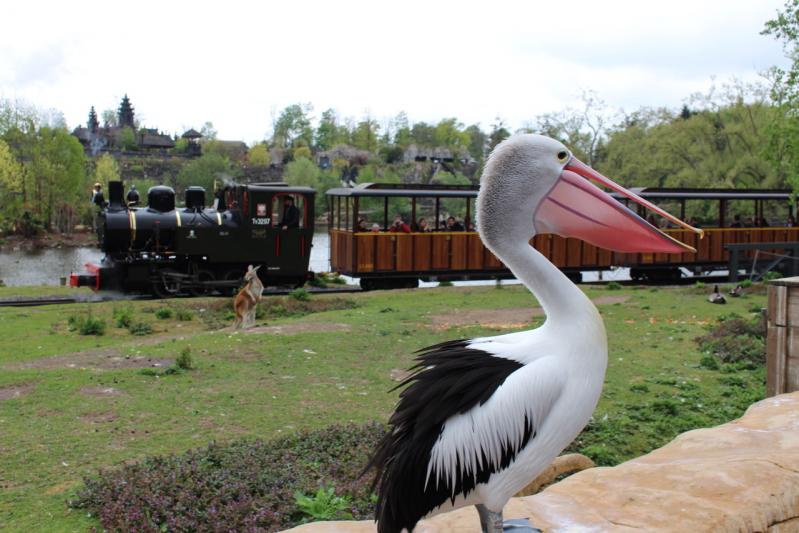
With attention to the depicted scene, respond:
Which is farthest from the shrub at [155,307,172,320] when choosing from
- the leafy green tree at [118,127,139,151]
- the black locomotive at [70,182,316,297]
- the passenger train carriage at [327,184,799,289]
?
the leafy green tree at [118,127,139,151]

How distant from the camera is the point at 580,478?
4.15 meters

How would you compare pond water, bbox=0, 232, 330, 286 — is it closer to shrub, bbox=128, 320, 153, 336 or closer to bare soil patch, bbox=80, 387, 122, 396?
shrub, bbox=128, 320, 153, 336

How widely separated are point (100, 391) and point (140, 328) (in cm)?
551

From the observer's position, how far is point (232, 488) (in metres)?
5.04

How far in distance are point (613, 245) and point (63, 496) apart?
420 cm

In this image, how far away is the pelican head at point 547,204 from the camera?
2.98 meters

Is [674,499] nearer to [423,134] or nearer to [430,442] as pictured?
[430,442]

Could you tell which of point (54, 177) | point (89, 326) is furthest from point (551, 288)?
point (54, 177)

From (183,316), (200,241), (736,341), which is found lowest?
(183,316)

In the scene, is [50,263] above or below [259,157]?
below

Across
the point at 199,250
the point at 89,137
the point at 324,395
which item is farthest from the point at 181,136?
the point at 324,395

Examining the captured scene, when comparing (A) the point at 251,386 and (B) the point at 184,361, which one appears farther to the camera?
(B) the point at 184,361

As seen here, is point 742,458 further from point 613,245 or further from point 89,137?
point 89,137

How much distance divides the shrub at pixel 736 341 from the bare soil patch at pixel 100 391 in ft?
22.4
